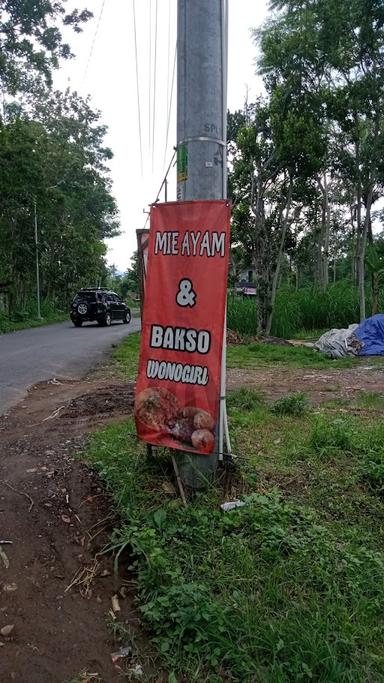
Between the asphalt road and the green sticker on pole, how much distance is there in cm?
397

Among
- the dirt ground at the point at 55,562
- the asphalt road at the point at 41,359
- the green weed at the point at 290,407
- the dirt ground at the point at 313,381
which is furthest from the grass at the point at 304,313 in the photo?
the dirt ground at the point at 55,562

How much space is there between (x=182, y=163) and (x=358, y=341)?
943cm

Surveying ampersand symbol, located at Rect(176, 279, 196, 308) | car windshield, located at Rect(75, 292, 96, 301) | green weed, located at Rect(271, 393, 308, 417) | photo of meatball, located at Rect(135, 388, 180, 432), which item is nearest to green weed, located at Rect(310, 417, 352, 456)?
green weed, located at Rect(271, 393, 308, 417)

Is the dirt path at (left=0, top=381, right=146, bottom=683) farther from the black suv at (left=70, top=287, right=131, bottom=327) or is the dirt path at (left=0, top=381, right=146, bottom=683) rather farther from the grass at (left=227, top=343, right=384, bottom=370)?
the black suv at (left=70, top=287, right=131, bottom=327)

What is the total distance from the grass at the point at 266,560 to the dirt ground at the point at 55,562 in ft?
0.52

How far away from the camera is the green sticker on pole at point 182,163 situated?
3.36m

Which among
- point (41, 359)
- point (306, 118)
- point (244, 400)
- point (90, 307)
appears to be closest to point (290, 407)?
point (244, 400)

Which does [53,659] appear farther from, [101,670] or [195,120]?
[195,120]

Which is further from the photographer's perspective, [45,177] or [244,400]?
[45,177]

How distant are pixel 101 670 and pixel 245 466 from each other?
70.6 inches

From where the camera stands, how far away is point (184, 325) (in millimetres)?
3291

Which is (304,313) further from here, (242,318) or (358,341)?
(358,341)

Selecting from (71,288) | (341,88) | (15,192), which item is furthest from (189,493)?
(71,288)

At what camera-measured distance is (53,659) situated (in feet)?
7.17
